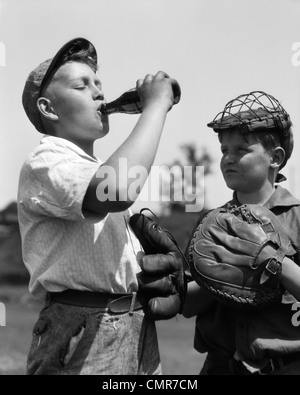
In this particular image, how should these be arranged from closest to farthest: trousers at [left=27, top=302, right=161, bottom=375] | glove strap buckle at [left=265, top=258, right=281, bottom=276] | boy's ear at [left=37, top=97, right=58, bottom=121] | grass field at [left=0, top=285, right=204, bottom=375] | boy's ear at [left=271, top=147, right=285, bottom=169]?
trousers at [left=27, top=302, right=161, bottom=375] → glove strap buckle at [left=265, top=258, right=281, bottom=276] → boy's ear at [left=37, top=97, right=58, bottom=121] → boy's ear at [left=271, top=147, right=285, bottom=169] → grass field at [left=0, top=285, right=204, bottom=375]

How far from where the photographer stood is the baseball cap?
3049 mm

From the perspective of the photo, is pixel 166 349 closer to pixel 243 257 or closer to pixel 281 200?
pixel 281 200

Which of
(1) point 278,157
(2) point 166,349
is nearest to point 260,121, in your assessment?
(1) point 278,157

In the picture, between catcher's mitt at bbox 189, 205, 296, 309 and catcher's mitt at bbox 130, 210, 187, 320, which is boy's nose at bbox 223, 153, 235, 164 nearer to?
catcher's mitt at bbox 189, 205, 296, 309

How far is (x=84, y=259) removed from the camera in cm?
271

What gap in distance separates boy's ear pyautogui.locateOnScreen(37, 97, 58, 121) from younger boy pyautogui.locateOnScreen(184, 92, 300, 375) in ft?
2.30

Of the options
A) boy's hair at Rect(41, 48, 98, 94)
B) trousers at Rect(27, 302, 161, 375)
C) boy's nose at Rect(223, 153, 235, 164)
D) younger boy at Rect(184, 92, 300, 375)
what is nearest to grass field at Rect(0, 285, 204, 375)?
younger boy at Rect(184, 92, 300, 375)

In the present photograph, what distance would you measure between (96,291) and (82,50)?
1.10 m

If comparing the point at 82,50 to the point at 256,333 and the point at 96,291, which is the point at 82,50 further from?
the point at 256,333

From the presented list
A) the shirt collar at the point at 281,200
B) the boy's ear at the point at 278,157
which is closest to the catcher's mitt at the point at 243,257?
the shirt collar at the point at 281,200

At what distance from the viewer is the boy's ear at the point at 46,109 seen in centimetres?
301

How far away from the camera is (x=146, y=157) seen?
8.27 feet

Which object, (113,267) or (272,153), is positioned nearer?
(113,267)

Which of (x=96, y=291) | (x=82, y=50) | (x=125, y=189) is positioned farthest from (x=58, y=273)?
(x=82, y=50)
